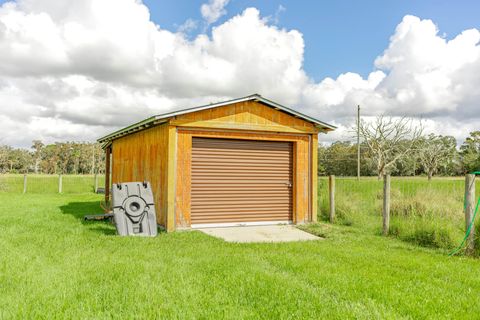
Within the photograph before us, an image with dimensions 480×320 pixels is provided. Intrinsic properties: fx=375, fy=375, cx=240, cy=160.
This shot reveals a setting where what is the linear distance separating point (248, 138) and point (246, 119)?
507 mm

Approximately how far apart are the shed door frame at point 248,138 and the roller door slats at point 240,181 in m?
0.21

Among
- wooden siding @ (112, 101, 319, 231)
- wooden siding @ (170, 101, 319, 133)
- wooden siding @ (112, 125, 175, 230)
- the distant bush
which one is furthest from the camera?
wooden siding @ (170, 101, 319, 133)

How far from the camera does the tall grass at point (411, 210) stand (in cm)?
772

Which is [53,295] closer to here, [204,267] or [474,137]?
[204,267]

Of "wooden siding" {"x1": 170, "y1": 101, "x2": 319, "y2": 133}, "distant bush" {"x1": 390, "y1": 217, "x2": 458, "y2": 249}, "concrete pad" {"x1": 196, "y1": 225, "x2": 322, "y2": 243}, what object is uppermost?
"wooden siding" {"x1": 170, "y1": 101, "x2": 319, "y2": 133}

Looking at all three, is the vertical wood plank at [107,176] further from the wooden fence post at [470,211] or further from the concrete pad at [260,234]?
the wooden fence post at [470,211]

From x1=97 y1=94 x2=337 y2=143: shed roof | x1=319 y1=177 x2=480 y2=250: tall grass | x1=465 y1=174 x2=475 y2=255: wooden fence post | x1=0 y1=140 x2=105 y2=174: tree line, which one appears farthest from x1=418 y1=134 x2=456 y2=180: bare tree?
x1=0 y1=140 x2=105 y2=174: tree line

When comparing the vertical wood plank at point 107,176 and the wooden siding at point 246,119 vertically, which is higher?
the wooden siding at point 246,119

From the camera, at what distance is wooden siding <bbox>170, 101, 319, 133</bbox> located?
30.3 feet

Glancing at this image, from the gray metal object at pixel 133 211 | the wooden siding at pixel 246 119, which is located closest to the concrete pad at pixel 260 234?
the gray metal object at pixel 133 211

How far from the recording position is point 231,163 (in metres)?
9.91

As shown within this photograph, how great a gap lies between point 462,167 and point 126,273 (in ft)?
208

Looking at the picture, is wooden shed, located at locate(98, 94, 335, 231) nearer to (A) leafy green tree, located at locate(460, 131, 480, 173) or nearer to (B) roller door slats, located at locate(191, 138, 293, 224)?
(B) roller door slats, located at locate(191, 138, 293, 224)

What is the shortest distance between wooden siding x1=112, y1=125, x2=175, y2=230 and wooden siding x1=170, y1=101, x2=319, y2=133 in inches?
30.2
